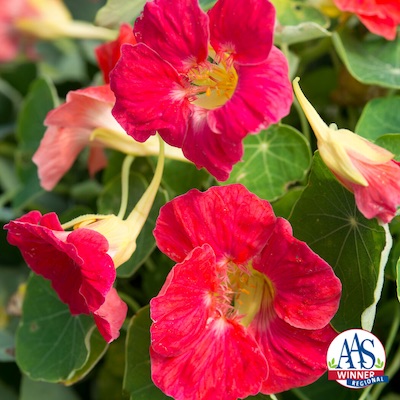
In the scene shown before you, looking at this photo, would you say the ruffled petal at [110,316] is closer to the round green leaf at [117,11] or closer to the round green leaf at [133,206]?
the round green leaf at [133,206]

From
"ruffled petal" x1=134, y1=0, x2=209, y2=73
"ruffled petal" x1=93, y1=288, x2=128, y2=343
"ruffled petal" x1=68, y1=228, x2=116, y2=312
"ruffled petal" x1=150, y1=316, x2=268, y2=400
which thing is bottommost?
"ruffled petal" x1=150, y1=316, x2=268, y2=400

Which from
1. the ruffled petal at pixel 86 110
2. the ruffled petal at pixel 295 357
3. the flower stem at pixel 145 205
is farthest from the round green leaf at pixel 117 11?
the ruffled petal at pixel 295 357

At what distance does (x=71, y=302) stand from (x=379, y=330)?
0.42 m

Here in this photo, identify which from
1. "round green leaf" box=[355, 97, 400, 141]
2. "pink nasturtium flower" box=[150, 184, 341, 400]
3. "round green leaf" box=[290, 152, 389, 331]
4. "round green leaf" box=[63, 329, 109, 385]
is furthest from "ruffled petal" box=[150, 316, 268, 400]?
"round green leaf" box=[355, 97, 400, 141]

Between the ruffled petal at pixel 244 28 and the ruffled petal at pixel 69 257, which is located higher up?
the ruffled petal at pixel 244 28

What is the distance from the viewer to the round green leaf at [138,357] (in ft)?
2.31

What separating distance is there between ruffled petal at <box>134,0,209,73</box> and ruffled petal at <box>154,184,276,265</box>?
0.13m

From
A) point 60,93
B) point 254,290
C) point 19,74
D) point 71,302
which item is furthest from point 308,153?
point 19,74

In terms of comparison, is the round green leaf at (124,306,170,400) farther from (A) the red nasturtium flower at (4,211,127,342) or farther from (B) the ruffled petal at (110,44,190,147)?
(B) the ruffled petal at (110,44,190,147)

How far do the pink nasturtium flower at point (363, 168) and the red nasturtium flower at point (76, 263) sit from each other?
0.74 ft

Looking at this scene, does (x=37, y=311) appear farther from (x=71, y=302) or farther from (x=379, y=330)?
(x=379, y=330)

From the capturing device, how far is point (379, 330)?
0.82 metres

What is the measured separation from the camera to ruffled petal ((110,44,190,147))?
57 cm

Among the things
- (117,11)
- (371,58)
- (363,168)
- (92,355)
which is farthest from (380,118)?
(92,355)
